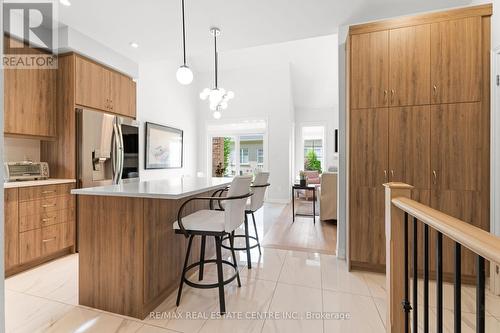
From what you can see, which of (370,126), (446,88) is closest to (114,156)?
(370,126)

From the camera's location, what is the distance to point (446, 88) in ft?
7.19

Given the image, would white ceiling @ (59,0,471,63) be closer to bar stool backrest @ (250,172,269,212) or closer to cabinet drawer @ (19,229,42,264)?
bar stool backrest @ (250,172,269,212)

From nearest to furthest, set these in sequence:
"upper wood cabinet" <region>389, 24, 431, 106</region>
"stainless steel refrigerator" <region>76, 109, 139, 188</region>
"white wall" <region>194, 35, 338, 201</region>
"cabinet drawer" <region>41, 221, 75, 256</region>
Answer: "upper wood cabinet" <region>389, 24, 431, 106</region>
"cabinet drawer" <region>41, 221, 75, 256</region>
"stainless steel refrigerator" <region>76, 109, 139, 188</region>
"white wall" <region>194, 35, 338, 201</region>

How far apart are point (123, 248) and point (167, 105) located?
4.23 metres

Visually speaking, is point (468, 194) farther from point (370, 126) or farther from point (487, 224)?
point (370, 126)

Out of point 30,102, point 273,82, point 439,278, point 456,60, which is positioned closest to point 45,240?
point 30,102

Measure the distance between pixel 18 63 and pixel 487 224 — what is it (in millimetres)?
4943

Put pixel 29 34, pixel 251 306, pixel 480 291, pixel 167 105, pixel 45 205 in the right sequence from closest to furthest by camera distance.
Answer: pixel 480 291
pixel 251 306
pixel 45 205
pixel 29 34
pixel 167 105

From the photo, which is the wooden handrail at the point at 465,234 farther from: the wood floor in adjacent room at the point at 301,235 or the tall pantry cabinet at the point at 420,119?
the wood floor in adjacent room at the point at 301,235

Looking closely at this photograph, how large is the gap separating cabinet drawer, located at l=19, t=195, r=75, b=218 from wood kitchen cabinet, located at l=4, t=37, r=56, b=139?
0.76m

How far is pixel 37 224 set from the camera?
2.54 m

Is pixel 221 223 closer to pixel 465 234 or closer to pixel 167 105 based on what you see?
pixel 465 234

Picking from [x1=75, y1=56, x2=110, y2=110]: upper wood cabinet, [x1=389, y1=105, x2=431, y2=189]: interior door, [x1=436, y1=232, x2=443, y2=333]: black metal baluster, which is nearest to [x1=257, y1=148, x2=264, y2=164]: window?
[x1=75, y1=56, x2=110, y2=110]: upper wood cabinet

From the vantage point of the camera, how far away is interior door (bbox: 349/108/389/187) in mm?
2355
